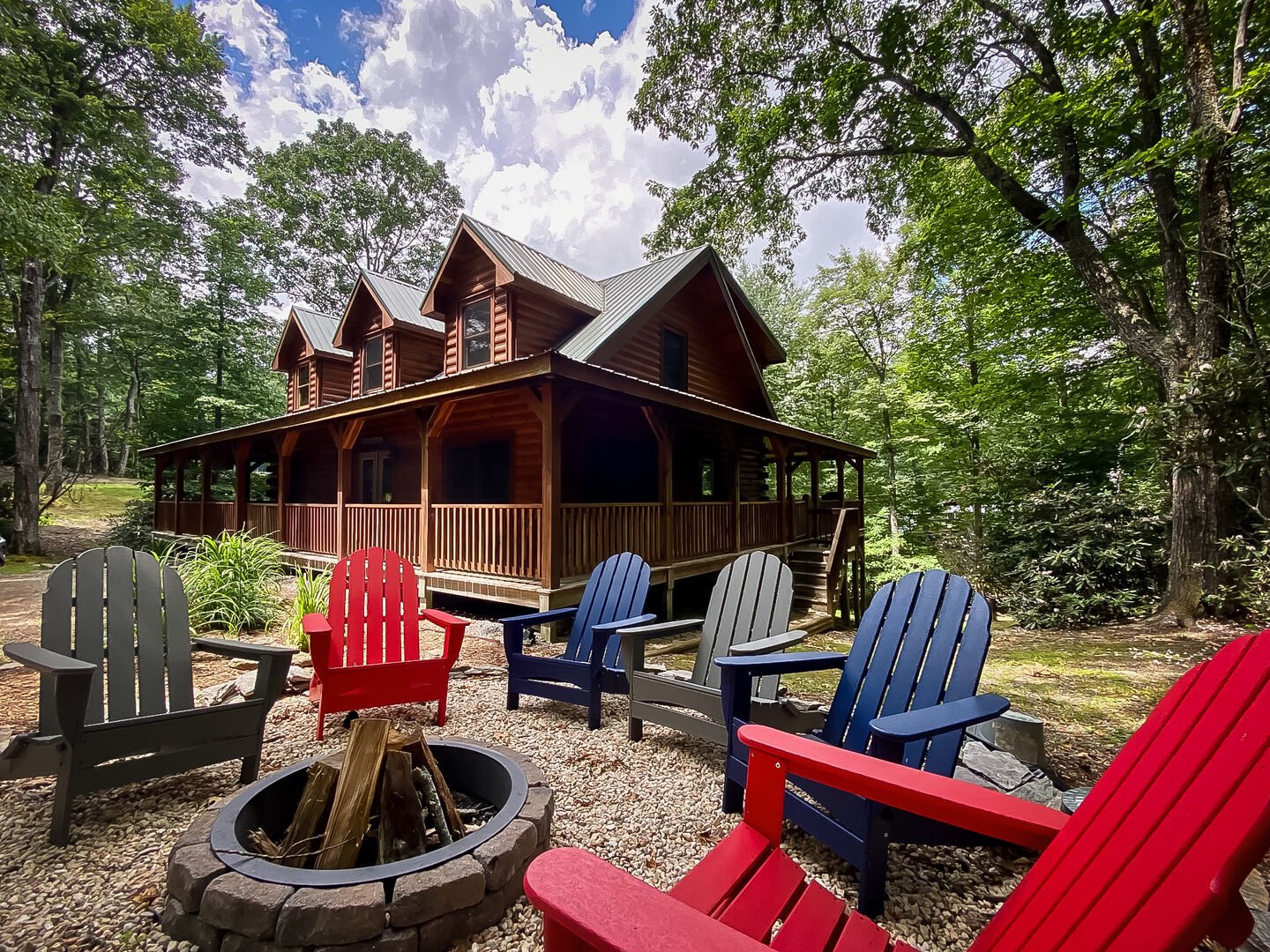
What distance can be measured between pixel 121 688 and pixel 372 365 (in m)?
11.4

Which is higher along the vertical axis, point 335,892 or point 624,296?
point 624,296

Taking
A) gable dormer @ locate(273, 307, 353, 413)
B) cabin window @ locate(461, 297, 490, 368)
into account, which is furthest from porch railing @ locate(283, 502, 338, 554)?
gable dormer @ locate(273, 307, 353, 413)

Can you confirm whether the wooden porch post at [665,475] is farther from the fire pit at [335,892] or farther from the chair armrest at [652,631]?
the fire pit at [335,892]

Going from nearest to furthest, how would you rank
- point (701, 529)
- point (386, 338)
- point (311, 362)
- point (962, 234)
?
point (701, 529) < point (962, 234) < point (386, 338) < point (311, 362)

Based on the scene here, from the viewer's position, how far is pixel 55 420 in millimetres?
15188

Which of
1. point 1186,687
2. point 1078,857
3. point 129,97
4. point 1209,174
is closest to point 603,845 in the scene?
point 1078,857

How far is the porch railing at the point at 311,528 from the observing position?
9.50 m

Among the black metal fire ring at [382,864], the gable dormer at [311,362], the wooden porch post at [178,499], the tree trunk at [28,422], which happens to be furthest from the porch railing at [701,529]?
the tree trunk at [28,422]

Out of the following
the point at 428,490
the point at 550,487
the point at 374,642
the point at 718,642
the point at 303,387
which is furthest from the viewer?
the point at 303,387

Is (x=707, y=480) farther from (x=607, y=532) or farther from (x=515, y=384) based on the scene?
(x=515, y=384)

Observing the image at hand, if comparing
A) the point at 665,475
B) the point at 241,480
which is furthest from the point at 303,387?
the point at 665,475

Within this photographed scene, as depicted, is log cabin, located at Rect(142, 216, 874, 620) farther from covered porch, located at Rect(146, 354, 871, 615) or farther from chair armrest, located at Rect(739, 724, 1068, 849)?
chair armrest, located at Rect(739, 724, 1068, 849)

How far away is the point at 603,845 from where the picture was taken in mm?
2244

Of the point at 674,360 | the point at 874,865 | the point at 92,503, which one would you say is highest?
the point at 674,360
